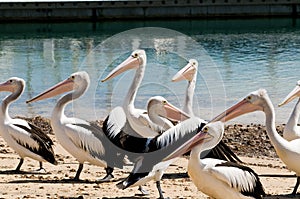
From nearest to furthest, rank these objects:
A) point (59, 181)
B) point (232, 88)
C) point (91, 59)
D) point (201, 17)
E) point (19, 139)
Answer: point (59, 181)
point (19, 139)
point (232, 88)
point (91, 59)
point (201, 17)

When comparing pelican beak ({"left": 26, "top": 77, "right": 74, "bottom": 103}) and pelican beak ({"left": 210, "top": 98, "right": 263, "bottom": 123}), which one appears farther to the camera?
→ pelican beak ({"left": 26, "top": 77, "right": 74, "bottom": 103})

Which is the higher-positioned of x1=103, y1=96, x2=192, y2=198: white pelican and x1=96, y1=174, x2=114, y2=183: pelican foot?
x1=103, y1=96, x2=192, y2=198: white pelican

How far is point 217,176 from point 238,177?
14 cm

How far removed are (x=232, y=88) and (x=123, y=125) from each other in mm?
7682

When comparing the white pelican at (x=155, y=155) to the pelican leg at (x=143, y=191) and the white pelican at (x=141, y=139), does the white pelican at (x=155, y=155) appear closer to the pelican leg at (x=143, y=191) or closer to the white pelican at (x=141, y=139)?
the white pelican at (x=141, y=139)

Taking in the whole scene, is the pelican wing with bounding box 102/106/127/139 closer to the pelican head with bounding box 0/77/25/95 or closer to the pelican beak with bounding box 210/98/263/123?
the pelican beak with bounding box 210/98/263/123

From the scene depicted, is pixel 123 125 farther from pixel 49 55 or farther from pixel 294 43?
pixel 294 43

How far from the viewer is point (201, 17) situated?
28.0 metres

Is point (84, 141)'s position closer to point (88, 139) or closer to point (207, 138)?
point (88, 139)

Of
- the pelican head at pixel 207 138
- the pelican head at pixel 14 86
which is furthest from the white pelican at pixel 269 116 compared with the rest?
the pelican head at pixel 14 86

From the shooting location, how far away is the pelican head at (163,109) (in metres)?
6.14

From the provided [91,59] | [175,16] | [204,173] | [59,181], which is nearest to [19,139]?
[59,181]

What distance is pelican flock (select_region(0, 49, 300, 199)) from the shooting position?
4852mm

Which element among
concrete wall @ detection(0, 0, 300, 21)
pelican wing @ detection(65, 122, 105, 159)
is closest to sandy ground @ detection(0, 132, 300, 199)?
pelican wing @ detection(65, 122, 105, 159)
